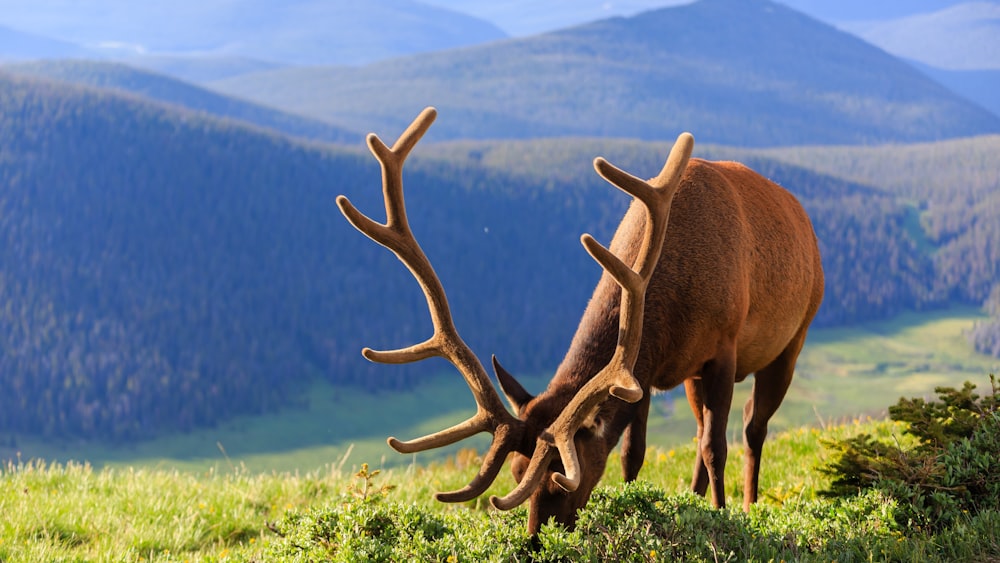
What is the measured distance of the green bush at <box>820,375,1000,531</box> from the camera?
5.43 meters

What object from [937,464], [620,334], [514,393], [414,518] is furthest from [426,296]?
[937,464]

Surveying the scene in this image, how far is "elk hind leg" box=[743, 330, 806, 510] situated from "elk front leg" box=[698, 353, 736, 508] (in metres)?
1.19

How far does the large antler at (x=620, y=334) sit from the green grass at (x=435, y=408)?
416 feet

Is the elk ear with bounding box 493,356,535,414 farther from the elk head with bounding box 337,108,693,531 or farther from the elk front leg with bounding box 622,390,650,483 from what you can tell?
the elk front leg with bounding box 622,390,650,483

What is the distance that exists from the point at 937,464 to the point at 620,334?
2.16 meters

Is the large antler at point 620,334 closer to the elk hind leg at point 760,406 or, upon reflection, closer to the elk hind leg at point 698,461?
the elk hind leg at point 698,461

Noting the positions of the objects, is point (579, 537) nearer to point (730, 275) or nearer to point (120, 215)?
point (730, 275)

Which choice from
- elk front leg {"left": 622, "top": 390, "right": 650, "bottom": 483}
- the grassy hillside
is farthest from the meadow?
elk front leg {"left": 622, "top": 390, "right": 650, "bottom": 483}

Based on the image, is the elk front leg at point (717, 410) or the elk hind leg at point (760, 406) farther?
the elk hind leg at point (760, 406)

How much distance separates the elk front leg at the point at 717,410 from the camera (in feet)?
19.4

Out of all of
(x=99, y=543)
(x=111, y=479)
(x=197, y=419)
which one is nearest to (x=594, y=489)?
(x=99, y=543)

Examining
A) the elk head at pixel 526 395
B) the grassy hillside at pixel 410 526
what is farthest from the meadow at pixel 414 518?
the elk head at pixel 526 395

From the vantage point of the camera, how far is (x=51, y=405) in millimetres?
146625

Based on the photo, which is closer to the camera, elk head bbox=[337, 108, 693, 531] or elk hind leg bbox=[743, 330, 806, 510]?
elk head bbox=[337, 108, 693, 531]
